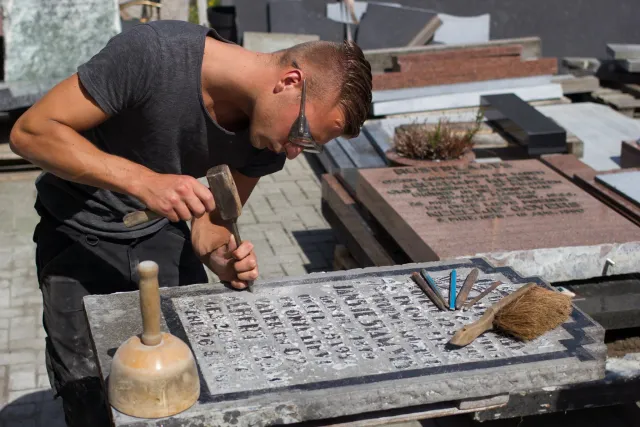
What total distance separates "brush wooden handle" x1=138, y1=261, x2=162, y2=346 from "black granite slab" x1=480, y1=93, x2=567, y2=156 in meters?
4.12

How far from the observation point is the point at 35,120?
2.50 m

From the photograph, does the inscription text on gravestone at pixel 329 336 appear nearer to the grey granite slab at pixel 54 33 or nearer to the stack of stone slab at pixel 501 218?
the stack of stone slab at pixel 501 218

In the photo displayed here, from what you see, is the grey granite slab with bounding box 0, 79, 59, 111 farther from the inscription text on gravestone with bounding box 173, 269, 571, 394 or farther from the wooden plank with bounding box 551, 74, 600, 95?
the wooden plank with bounding box 551, 74, 600, 95

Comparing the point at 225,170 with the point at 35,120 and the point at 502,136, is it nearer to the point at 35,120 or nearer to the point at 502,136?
the point at 35,120

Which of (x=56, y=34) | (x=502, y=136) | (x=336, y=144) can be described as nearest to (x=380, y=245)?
(x=336, y=144)

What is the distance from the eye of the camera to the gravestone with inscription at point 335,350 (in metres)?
2.25

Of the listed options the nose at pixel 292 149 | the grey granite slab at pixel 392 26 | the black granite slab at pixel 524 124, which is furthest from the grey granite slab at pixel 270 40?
the nose at pixel 292 149

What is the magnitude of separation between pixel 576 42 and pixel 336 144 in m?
4.51

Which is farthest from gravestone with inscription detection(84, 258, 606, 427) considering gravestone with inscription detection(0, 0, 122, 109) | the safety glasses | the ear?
gravestone with inscription detection(0, 0, 122, 109)

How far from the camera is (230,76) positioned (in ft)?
8.77

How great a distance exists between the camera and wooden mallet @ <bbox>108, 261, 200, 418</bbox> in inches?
82.7

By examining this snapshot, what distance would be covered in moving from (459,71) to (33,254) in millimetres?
3842

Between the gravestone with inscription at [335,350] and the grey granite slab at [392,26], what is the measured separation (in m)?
5.95

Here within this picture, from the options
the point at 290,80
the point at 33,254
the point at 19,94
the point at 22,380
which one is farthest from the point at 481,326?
the point at 19,94
